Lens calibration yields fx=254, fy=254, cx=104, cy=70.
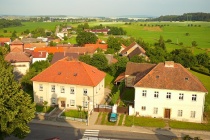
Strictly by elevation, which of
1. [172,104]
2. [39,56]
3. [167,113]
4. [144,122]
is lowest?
[144,122]

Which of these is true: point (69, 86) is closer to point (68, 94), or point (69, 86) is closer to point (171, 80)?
point (68, 94)

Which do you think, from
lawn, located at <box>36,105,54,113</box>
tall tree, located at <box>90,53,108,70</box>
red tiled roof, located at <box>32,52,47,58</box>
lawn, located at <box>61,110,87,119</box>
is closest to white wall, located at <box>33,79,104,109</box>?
lawn, located at <box>36,105,54,113</box>

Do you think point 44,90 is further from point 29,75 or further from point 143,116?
point 143,116

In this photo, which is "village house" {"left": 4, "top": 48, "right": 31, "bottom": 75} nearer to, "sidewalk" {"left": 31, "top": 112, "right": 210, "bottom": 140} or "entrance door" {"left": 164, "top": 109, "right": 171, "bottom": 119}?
"sidewalk" {"left": 31, "top": 112, "right": 210, "bottom": 140}

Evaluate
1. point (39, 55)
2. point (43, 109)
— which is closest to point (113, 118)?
point (43, 109)

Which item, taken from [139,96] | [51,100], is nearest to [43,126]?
[51,100]

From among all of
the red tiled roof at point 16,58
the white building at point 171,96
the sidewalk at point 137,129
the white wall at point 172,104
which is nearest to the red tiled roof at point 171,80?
the white building at point 171,96

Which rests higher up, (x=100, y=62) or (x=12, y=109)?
(x=12, y=109)
